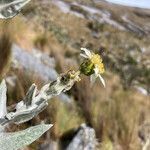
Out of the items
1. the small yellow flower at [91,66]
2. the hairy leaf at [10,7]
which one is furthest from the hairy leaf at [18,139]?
the hairy leaf at [10,7]

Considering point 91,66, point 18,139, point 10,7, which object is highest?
point 10,7

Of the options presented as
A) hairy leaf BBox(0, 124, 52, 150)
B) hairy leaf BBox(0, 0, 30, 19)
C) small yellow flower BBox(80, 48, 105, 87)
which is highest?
hairy leaf BBox(0, 0, 30, 19)

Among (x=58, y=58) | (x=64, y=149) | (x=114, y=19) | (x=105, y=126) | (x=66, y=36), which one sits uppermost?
(x=64, y=149)

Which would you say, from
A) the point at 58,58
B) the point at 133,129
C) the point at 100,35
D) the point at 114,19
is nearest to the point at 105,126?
the point at 133,129

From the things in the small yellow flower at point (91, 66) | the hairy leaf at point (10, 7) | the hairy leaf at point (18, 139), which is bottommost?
the hairy leaf at point (18, 139)

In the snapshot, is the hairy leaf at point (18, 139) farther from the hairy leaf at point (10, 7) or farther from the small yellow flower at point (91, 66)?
the hairy leaf at point (10, 7)

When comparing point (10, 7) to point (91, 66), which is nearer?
point (10, 7)

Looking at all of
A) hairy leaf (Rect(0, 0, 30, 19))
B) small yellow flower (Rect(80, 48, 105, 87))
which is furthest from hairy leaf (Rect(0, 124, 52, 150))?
hairy leaf (Rect(0, 0, 30, 19))

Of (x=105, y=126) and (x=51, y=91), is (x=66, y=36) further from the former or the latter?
(x=51, y=91)

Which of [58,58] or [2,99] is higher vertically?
[2,99]

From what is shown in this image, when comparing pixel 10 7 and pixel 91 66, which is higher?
pixel 10 7

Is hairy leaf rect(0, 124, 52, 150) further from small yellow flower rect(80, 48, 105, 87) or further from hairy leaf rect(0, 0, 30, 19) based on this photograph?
hairy leaf rect(0, 0, 30, 19)
